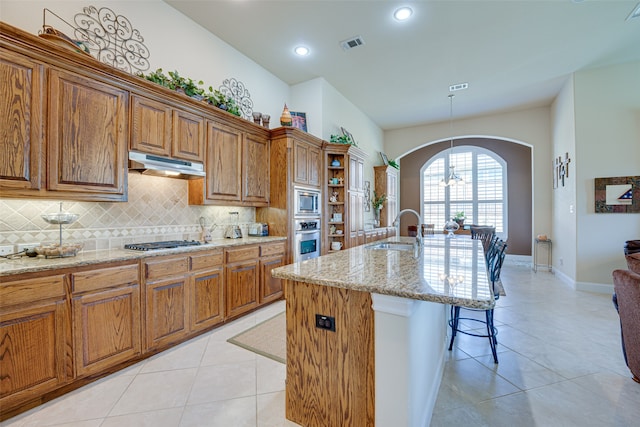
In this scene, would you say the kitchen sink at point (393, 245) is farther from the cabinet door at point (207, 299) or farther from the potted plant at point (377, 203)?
the potted plant at point (377, 203)

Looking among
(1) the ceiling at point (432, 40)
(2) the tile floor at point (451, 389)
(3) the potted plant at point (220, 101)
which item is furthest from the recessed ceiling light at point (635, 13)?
(3) the potted plant at point (220, 101)

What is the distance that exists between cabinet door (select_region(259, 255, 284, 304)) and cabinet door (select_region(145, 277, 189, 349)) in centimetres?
99

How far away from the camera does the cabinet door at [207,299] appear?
2.59 metres

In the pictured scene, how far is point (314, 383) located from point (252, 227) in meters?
2.63

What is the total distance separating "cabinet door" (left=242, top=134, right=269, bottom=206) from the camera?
3.45 meters

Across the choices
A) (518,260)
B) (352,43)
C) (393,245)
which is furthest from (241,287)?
(518,260)

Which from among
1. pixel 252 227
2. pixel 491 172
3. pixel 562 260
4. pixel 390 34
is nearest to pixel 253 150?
pixel 252 227

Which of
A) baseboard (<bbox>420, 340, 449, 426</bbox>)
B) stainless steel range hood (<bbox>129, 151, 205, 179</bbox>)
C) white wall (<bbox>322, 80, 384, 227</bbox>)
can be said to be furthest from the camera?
white wall (<bbox>322, 80, 384, 227</bbox>)

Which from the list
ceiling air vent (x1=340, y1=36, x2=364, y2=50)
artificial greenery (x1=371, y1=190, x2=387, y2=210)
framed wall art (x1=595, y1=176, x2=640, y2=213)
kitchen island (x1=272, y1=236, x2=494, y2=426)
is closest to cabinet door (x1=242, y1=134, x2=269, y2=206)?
ceiling air vent (x1=340, y1=36, x2=364, y2=50)

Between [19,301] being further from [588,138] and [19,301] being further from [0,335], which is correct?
[588,138]

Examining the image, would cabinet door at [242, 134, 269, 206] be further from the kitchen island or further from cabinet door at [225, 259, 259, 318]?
the kitchen island

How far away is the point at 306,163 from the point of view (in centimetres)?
402

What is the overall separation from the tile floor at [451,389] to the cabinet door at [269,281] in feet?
2.34

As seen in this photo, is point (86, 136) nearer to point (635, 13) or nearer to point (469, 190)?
point (635, 13)
